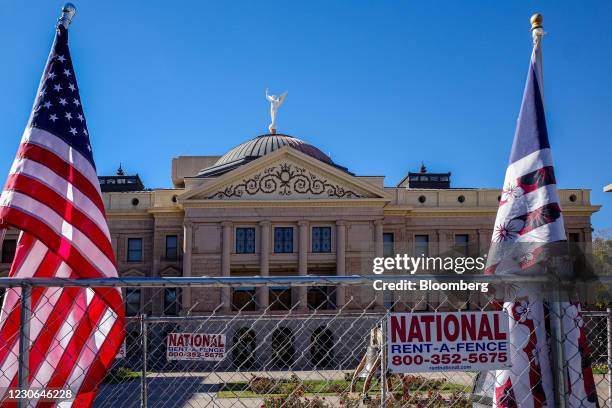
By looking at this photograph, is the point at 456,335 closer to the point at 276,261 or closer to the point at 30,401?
the point at 30,401

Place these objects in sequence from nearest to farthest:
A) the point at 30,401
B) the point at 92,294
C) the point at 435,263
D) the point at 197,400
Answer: the point at 30,401 → the point at 92,294 → the point at 435,263 → the point at 197,400

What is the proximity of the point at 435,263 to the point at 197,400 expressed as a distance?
1644 cm

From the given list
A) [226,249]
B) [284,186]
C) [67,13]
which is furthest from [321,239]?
[67,13]

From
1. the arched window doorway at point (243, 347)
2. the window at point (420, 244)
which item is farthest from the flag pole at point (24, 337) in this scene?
the window at point (420, 244)

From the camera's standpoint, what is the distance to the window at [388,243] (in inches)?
1757

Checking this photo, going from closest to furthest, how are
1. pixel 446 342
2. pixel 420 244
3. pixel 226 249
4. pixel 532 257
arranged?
pixel 446 342, pixel 532 257, pixel 226 249, pixel 420 244

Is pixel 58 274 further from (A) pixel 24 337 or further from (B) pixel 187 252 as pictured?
(B) pixel 187 252

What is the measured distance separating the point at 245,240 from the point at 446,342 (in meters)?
39.3

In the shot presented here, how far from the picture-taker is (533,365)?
4.78 m

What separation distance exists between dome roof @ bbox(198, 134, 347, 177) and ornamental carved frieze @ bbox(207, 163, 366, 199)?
185 inches

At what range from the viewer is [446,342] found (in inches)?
170

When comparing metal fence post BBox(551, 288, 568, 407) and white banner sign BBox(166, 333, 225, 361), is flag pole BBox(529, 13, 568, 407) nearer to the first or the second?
metal fence post BBox(551, 288, 568, 407)

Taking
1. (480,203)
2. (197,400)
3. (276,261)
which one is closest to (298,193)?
(276,261)

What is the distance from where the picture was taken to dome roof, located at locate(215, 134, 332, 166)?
50.0 meters
